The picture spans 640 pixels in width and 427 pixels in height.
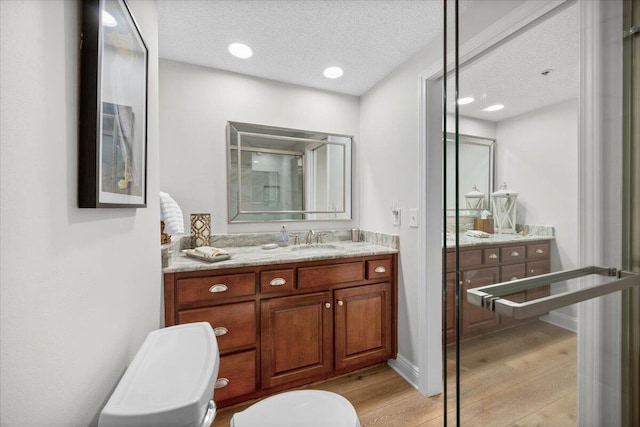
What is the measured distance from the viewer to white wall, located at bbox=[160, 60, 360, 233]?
6.38 ft

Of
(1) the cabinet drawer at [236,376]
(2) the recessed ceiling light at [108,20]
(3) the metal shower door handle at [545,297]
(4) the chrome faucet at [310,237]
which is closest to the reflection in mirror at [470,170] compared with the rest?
(3) the metal shower door handle at [545,297]

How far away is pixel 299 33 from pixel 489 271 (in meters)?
1.71

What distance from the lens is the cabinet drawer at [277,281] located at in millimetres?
1617

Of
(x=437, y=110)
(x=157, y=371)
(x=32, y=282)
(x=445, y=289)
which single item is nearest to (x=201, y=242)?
(x=157, y=371)

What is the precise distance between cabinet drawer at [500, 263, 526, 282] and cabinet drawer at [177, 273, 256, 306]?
1288mm

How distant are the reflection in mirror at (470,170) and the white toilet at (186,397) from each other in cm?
83

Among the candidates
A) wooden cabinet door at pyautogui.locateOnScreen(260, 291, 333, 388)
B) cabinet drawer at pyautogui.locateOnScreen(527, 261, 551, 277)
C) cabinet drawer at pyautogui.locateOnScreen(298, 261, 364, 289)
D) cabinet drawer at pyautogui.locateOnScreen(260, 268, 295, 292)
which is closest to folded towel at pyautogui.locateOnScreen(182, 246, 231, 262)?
cabinet drawer at pyautogui.locateOnScreen(260, 268, 295, 292)

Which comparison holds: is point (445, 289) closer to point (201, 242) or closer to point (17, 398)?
point (17, 398)

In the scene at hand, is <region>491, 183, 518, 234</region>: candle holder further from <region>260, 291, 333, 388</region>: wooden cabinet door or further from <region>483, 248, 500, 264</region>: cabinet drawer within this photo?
<region>260, 291, 333, 388</region>: wooden cabinet door

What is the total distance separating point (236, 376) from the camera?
60.4 inches

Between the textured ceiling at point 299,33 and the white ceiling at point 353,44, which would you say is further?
the textured ceiling at point 299,33

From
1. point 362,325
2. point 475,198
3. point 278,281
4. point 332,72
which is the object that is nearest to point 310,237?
point 278,281

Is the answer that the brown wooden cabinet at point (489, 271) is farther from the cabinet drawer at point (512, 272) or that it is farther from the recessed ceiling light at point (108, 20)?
the recessed ceiling light at point (108, 20)

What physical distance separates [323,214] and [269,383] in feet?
4.48
